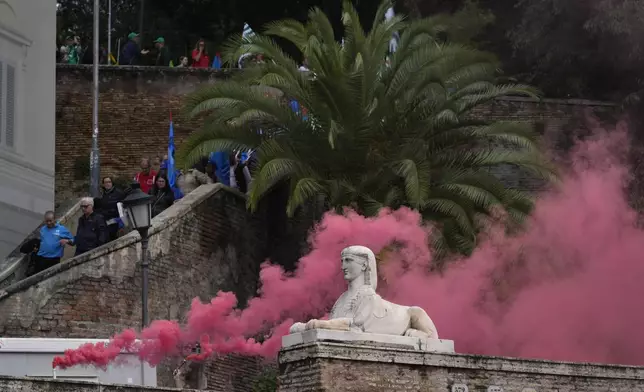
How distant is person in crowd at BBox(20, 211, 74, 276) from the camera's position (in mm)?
33156

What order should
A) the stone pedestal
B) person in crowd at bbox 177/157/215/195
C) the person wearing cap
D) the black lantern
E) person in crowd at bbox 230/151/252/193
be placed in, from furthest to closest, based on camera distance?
the person wearing cap → person in crowd at bbox 230/151/252/193 → person in crowd at bbox 177/157/215/195 → the black lantern → the stone pedestal

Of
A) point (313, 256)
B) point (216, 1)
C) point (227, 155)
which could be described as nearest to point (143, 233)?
point (313, 256)

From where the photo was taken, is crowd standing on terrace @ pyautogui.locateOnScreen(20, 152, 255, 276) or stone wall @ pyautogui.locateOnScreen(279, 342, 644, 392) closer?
stone wall @ pyautogui.locateOnScreen(279, 342, 644, 392)

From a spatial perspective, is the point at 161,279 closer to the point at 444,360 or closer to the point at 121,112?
the point at 121,112

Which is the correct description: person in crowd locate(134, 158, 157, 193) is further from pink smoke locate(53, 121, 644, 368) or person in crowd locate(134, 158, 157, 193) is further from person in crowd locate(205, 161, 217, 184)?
pink smoke locate(53, 121, 644, 368)

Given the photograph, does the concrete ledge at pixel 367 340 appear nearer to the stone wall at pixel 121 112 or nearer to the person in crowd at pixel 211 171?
the person in crowd at pixel 211 171

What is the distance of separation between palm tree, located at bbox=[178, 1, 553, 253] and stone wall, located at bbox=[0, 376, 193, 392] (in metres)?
12.9

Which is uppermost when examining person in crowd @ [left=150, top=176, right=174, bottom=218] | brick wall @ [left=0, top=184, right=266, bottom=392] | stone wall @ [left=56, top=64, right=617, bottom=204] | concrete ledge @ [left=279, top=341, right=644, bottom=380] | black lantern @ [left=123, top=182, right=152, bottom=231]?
stone wall @ [left=56, top=64, right=617, bottom=204]

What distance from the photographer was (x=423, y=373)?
2191 centimetres

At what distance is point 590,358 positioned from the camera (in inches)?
1358

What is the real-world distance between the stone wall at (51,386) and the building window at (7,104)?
16.3m

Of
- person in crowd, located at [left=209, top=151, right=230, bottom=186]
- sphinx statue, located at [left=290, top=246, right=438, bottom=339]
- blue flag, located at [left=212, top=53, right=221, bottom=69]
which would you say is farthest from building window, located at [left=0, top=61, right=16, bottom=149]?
sphinx statue, located at [left=290, top=246, right=438, bottom=339]

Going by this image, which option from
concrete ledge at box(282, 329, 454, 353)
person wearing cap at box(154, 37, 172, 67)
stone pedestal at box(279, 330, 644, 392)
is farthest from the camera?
person wearing cap at box(154, 37, 172, 67)

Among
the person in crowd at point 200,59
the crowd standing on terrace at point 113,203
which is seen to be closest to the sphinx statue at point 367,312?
the crowd standing on terrace at point 113,203
